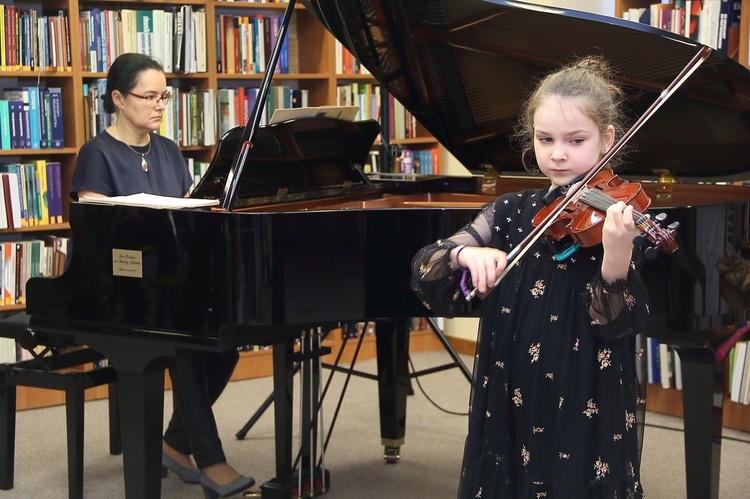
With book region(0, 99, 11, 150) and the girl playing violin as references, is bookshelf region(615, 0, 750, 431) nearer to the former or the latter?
the girl playing violin

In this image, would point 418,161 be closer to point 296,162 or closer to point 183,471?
point 296,162

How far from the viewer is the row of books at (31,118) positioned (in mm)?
4344

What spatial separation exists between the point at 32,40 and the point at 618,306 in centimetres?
324

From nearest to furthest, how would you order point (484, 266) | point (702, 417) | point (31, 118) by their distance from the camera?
point (484, 266) → point (702, 417) → point (31, 118)

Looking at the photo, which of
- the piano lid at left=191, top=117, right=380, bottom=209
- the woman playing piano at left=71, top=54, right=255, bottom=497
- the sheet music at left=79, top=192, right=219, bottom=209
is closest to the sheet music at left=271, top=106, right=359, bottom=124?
the piano lid at left=191, top=117, right=380, bottom=209

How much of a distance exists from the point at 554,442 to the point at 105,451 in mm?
2327

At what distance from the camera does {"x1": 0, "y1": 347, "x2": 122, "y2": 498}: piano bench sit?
10.7ft

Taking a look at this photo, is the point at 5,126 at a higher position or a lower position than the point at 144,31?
lower

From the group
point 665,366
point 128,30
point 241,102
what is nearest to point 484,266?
point 665,366

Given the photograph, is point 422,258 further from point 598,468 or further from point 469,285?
point 598,468

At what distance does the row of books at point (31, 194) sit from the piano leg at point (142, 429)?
5.99 ft

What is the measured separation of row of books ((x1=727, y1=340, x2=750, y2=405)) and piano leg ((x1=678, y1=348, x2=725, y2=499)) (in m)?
1.16

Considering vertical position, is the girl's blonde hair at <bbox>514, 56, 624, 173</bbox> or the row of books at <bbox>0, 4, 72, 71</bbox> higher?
the row of books at <bbox>0, 4, 72, 71</bbox>

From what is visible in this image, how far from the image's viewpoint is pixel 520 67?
3.10m
